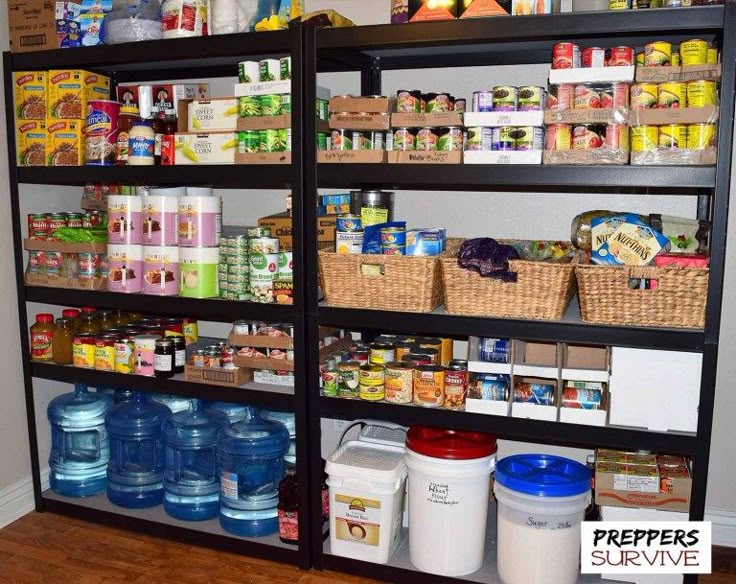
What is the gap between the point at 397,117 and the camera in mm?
2264

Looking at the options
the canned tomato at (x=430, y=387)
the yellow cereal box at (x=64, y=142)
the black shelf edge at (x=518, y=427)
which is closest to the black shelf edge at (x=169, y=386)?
the black shelf edge at (x=518, y=427)

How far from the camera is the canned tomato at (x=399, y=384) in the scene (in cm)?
237

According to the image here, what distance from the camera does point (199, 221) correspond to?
2537mm

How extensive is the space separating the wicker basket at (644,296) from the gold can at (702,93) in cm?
45

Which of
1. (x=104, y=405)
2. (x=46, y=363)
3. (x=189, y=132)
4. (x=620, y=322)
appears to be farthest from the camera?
(x=104, y=405)

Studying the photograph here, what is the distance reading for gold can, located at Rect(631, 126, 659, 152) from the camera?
6.64ft

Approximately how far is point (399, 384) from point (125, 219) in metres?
1.19

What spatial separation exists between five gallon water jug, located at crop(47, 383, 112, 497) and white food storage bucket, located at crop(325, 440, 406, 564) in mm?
1110

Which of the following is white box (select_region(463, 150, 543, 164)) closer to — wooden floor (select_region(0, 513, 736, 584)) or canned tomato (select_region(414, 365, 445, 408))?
canned tomato (select_region(414, 365, 445, 408))

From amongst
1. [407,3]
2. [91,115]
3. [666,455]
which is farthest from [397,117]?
[666,455]

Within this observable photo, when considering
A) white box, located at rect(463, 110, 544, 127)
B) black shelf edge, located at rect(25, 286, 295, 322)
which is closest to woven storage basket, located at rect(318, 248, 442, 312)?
black shelf edge, located at rect(25, 286, 295, 322)

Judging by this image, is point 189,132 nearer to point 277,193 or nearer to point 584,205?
point 277,193

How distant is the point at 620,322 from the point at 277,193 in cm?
153

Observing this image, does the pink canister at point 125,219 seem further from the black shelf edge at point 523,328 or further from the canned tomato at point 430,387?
the canned tomato at point 430,387
